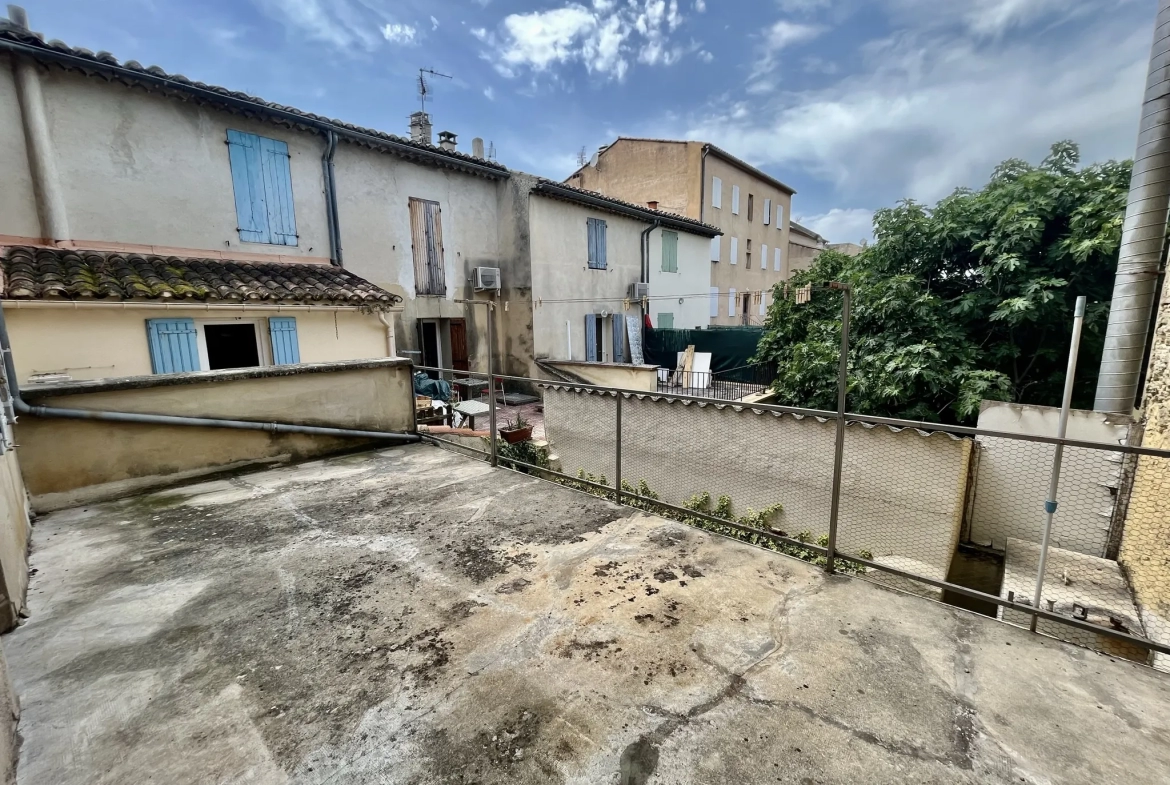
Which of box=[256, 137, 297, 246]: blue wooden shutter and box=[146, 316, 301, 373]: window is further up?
box=[256, 137, 297, 246]: blue wooden shutter

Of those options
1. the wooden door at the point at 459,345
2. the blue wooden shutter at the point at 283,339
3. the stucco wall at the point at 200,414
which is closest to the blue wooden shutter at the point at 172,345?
the blue wooden shutter at the point at 283,339

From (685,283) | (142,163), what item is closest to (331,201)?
(142,163)

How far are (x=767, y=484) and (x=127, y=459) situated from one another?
657 cm

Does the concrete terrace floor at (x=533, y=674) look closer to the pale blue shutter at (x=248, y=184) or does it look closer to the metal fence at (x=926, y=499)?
the metal fence at (x=926, y=499)

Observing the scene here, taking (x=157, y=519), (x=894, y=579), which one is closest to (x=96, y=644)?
(x=157, y=519)

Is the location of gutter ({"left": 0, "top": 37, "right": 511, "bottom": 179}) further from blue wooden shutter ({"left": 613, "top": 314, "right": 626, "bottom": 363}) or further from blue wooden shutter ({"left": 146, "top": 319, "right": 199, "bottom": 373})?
blue wooden shutter ({"left": 613, "top": 314, "right": 626, "bottom": 363})

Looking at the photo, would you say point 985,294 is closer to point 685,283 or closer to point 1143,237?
point 1143,237

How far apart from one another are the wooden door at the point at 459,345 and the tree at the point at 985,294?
7942 millimetres

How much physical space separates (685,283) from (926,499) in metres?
14.4

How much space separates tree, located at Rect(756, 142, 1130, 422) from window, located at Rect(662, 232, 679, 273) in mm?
8965

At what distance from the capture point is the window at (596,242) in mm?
13891

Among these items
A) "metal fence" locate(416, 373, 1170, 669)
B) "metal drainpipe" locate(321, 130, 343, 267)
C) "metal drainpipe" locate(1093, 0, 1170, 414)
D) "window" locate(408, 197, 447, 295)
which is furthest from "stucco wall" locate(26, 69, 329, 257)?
"metal drainpipe" locate(1093, 0, 1170, 414)

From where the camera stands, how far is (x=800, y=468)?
5305 mm

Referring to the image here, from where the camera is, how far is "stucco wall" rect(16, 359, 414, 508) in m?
3.88
